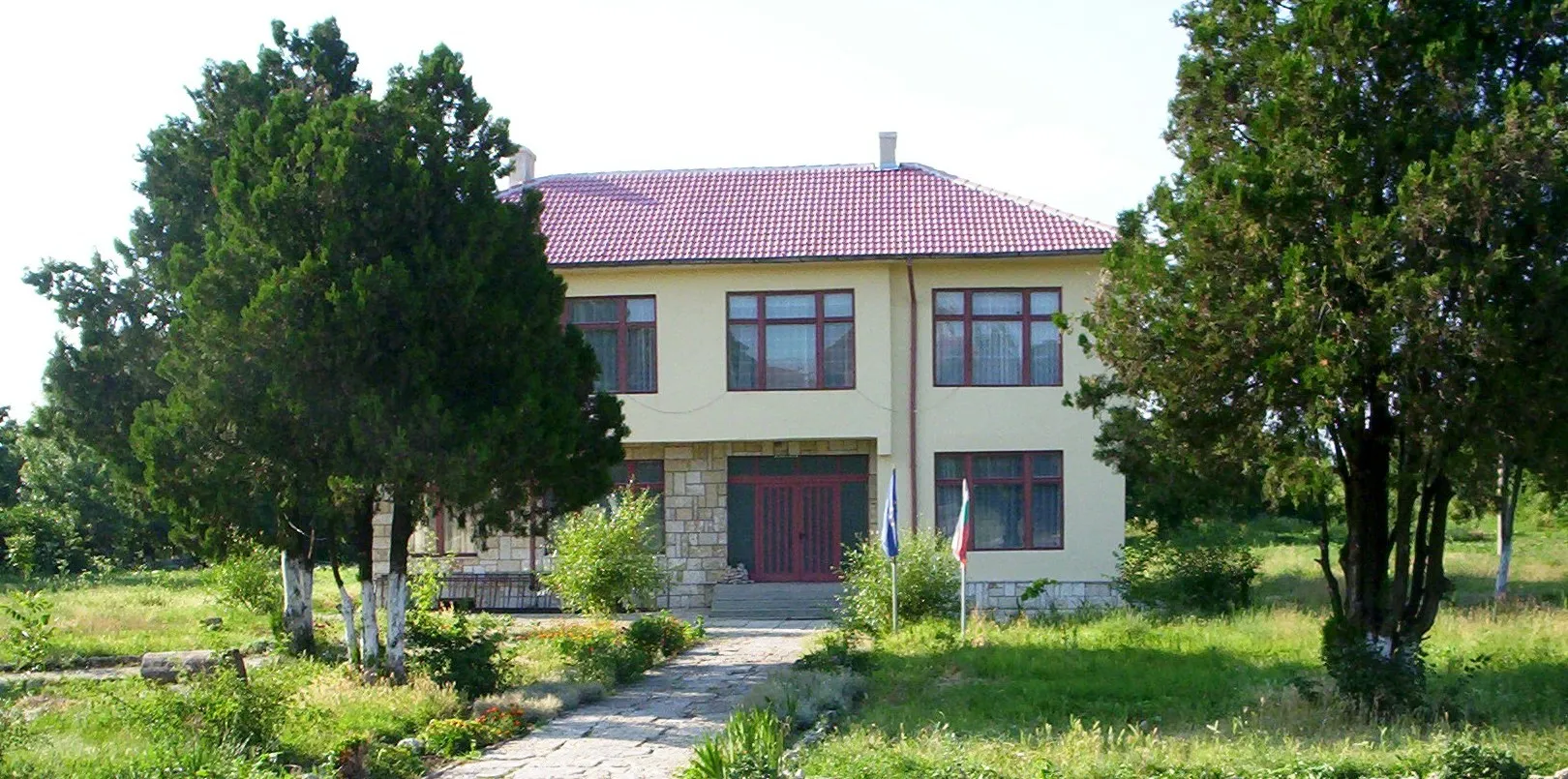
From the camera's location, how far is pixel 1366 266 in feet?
39.3

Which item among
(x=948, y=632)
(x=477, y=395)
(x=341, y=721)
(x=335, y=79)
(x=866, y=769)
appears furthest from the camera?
(x=948, y=632)

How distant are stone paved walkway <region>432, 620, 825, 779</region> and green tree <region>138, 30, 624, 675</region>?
7.90 ft

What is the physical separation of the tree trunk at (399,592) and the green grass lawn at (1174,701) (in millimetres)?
4628

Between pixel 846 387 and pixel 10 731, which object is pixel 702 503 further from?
pixel 10 731

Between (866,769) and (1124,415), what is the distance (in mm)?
5776

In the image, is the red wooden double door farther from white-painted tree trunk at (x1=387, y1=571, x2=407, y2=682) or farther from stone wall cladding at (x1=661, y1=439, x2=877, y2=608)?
white-painted tree trunk at (x1=387, y1=571, x2=407, y2=682)

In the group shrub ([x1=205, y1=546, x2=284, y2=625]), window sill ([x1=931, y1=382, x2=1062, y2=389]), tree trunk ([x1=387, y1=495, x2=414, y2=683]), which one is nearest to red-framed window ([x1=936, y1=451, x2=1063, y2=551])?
window sill ([x1=931, y1=382, x2=1062, y2=389])

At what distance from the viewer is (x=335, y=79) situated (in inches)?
701

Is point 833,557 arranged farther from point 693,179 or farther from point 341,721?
point 341,721

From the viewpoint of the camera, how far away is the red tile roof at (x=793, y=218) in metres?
26.6

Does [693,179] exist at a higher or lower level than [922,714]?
higher

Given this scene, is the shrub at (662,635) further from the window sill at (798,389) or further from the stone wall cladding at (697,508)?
the window sill at (798,389)

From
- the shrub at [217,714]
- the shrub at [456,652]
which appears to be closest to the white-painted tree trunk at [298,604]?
the shrub at [456,652]

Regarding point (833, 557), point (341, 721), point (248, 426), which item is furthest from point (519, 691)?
point (833, 557)
